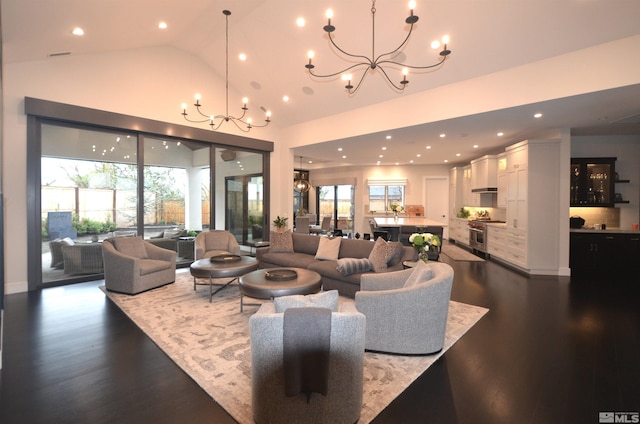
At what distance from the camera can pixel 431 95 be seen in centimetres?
568

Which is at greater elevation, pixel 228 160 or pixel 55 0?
pixel 55 0

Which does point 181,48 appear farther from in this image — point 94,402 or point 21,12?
point 94,402

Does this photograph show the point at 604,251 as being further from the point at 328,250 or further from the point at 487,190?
the point at 328,250

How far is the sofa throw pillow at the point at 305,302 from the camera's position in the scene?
2.09 m

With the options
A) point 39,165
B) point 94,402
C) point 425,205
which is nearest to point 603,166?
point 425,205

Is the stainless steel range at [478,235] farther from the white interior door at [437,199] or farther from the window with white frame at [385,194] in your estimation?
the window with white frame at [385,194]

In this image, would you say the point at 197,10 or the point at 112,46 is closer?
the point at 197,10

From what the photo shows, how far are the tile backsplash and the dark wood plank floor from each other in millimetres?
3682

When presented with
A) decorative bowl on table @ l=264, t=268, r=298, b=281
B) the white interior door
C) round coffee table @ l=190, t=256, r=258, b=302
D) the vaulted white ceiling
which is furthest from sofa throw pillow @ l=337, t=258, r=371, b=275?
the white interior door

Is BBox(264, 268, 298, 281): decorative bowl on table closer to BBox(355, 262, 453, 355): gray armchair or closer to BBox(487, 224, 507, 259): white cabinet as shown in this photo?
BBox(355, 262, 453, 355): gray armchair

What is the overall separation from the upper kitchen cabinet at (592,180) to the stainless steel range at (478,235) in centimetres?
200

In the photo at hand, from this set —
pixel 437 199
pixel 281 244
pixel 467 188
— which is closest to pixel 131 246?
pixel 281 244

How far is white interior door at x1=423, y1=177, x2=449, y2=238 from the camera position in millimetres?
12031

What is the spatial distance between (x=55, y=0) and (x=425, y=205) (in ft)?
38.0
